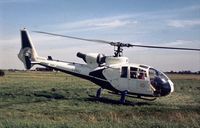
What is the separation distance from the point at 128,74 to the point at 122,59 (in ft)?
3.59

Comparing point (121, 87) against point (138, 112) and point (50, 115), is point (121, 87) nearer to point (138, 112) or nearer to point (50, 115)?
point (138, 112)

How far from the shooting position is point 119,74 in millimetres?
24188

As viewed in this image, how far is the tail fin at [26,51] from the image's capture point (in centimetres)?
2828

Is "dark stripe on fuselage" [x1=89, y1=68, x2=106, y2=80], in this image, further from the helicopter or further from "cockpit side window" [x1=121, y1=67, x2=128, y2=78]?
"cockpit side window" [x1=121, y1=67, x2=128, y2=78]

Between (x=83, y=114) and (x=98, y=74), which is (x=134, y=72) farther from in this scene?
(x=83, y=114)

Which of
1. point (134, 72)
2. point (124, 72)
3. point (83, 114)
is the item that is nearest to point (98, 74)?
point (124, 72)

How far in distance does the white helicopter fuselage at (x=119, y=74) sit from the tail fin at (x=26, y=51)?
5.28 ft

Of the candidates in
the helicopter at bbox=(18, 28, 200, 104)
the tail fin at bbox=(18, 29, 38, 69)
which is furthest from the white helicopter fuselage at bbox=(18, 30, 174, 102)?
the tail fin at bbox=(18, 29, 38, 69)

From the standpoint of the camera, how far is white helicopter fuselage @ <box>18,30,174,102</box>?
2323cm

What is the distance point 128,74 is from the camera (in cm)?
2380

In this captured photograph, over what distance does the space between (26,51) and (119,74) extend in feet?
26.9

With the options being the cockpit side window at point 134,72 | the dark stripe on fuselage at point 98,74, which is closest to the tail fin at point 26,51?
Result: the dark stripe on fuselage at point 98,74

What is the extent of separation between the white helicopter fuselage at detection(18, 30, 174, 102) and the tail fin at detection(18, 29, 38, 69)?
5.28 feet

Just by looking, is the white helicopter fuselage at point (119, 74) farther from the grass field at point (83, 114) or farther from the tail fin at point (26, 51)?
the tail fin at point (26, 51)
